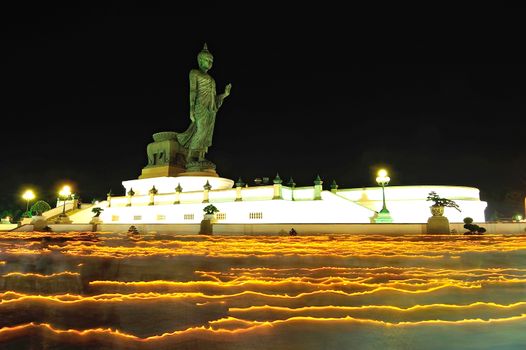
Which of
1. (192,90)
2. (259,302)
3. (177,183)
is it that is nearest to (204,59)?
(192,90)

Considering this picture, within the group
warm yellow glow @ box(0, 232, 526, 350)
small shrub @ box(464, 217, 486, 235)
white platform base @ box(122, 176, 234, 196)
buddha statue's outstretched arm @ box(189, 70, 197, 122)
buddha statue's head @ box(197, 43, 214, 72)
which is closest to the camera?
warm yellow glow @ box(0, 232, 526, 350)

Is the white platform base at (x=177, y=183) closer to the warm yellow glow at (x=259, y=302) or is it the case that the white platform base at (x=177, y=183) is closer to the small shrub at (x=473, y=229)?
the small shrub at (x=473, y=229)

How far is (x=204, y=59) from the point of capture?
149ft

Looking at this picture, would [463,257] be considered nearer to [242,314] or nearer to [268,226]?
[242,314]

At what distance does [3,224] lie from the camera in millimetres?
41500

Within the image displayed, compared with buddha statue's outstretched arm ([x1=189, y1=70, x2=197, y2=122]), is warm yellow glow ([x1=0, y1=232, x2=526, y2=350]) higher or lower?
lower

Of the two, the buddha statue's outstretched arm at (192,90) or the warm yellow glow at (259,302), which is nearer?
the warm yellow glow at (259,302)

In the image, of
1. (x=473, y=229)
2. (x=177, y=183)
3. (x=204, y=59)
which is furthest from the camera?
(x=204, y=59)

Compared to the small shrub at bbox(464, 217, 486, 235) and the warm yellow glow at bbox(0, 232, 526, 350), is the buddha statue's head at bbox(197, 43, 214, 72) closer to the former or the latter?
the small shrub at bbox(464, 217, 486, 235)

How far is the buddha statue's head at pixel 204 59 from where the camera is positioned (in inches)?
1785

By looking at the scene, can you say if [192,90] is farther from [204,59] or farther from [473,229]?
[473,229]

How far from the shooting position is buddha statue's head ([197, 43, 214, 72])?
149 ft

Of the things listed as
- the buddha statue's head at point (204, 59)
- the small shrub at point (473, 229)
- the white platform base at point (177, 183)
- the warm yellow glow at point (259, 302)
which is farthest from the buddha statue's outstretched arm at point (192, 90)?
the warm yellow glow at point (259, 302)

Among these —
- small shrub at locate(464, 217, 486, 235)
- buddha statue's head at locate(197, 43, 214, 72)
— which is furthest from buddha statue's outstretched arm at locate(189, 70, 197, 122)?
small shrub at locate(464, 217, 486, 235)
